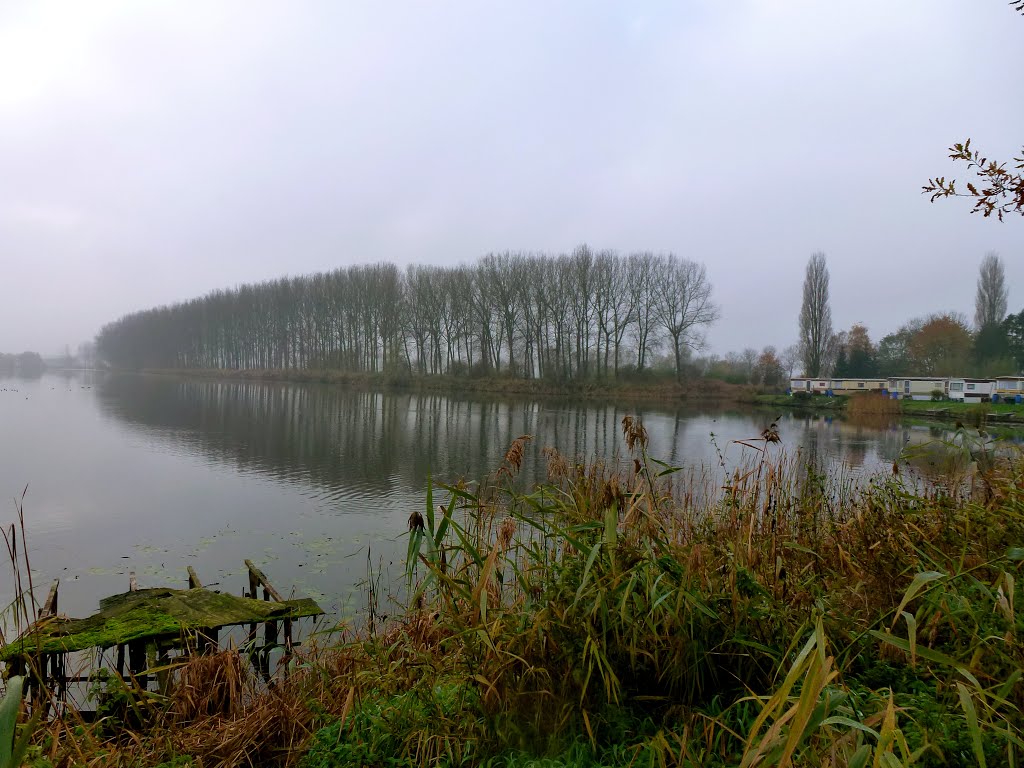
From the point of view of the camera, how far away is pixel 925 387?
1802 inches

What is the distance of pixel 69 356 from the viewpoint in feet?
588

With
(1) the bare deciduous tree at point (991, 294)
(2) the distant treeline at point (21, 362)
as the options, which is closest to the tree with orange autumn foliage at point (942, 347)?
(1) the bare deciduous tree at point (991, 294)

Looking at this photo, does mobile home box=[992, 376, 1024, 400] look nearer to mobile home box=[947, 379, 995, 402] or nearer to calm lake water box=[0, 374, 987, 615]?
mobile home box=[947, 379, 995, 402]

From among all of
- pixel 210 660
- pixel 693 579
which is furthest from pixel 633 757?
pixel 210 660

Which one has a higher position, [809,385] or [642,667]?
[809,385]

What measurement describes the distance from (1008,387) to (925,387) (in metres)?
5.40

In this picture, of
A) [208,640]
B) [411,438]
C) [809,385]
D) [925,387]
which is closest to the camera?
[208,640]

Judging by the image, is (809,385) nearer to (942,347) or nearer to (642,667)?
(942,347)

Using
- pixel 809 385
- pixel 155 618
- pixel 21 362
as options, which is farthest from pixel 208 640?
pixel 21 362

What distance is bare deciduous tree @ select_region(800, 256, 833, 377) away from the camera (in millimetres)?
55562

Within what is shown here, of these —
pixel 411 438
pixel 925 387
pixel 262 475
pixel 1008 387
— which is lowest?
pixel 262 475

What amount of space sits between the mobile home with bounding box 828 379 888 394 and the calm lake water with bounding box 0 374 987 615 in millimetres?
21472

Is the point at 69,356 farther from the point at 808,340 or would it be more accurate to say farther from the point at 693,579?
the point at 693,579

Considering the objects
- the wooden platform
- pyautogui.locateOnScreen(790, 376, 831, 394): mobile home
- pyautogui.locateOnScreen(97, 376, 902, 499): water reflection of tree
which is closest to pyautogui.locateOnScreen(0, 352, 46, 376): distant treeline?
pyautogui.locateOnScreen(97, 376, 902, 499): water reflection of tree
